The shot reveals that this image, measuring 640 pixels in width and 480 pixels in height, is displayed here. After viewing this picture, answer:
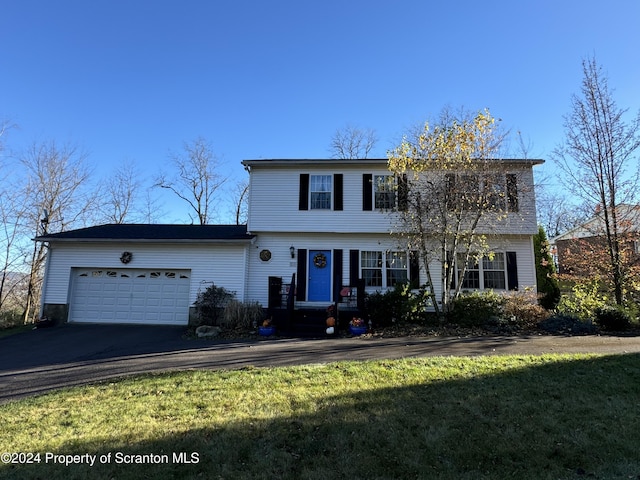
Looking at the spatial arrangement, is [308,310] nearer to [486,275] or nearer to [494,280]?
[486,275]

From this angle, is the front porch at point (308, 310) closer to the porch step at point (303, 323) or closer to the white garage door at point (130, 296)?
the porch step at point (303, 323)

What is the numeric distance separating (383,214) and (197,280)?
7188 mm

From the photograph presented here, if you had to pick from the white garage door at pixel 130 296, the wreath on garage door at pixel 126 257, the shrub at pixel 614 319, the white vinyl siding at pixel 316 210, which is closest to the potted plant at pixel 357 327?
the white vinyl siding at pixel 316 210

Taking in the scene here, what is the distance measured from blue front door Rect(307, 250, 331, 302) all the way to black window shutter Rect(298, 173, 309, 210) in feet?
5.62

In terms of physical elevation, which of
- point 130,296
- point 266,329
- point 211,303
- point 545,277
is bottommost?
point 266,329

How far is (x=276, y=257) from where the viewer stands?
13.2m

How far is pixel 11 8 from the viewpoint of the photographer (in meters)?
9.45

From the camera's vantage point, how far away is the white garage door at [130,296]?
12922 millimetres

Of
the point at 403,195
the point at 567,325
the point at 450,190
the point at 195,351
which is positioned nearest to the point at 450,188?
the point at 450,190

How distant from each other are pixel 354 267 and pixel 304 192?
11.0ft

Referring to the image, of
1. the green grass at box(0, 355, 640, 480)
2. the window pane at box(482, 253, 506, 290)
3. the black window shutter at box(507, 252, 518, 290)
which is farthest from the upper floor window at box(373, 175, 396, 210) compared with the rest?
the green grass at box(0, 355, 640, 480)

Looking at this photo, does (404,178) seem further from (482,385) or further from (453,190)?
(482,385)

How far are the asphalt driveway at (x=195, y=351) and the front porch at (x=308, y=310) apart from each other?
4.53 ft

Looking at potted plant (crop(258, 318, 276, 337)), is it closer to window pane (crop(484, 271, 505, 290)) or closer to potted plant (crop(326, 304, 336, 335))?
potted plant (crop(326, 304, 336, 335))
